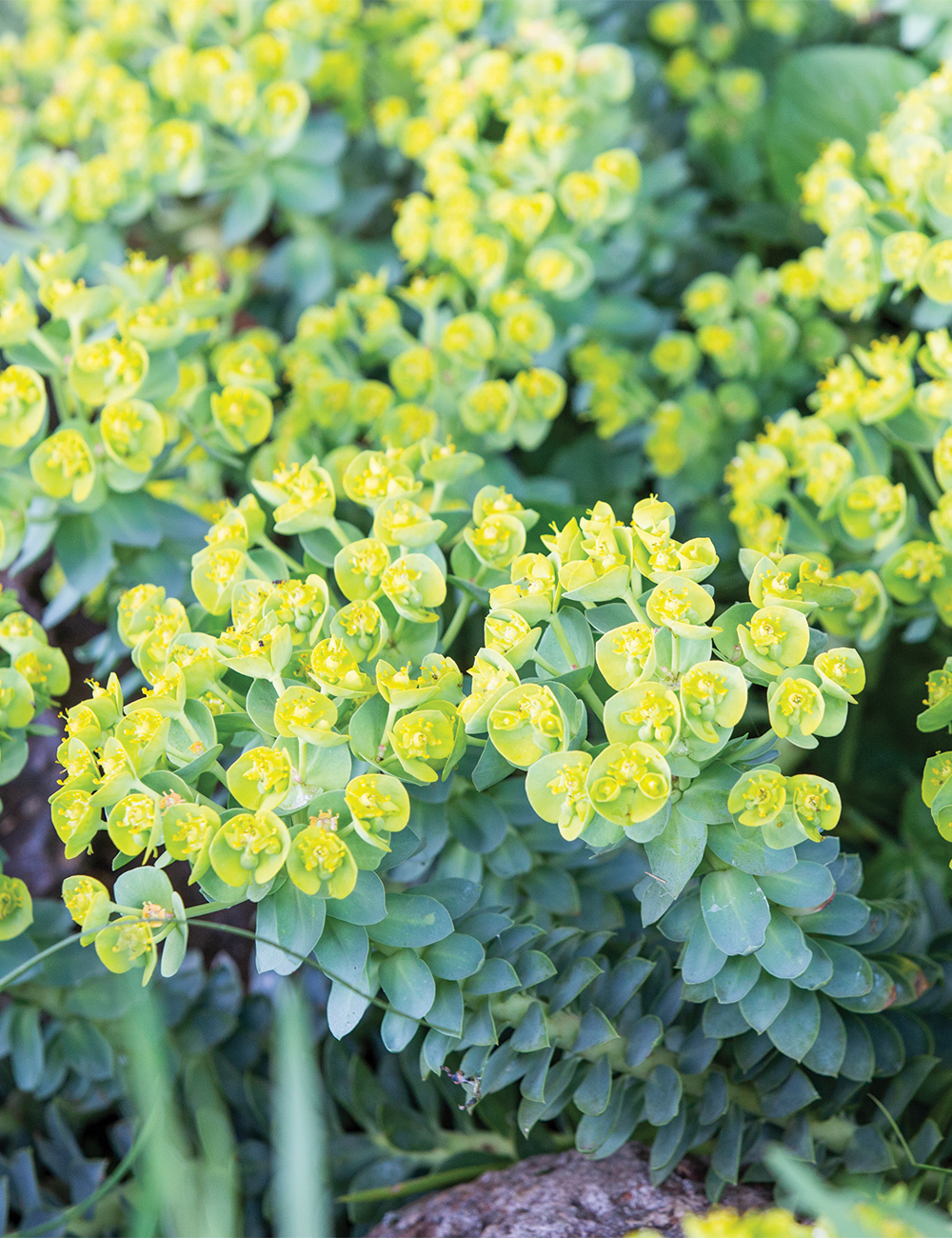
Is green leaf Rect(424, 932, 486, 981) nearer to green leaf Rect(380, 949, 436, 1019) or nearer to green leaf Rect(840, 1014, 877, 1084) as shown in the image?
green leaf Rect(380, 949, 436, 1019)

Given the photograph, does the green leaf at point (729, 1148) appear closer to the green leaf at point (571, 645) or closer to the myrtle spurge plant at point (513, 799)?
the myrtle spurge plant at point (513, 799)

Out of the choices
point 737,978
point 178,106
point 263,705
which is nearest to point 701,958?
point 737,978

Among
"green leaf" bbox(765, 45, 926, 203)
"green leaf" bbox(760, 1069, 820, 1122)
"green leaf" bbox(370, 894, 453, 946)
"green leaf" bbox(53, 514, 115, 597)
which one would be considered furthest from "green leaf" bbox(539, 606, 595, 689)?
"green leaf" bbox(765, 45, 926, 203)

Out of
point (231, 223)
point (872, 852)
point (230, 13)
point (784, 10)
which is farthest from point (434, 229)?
point (872, 852)

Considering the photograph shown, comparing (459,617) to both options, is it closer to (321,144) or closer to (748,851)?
(748,851)

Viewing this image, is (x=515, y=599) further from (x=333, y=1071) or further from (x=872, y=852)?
(x=872, y=852)
